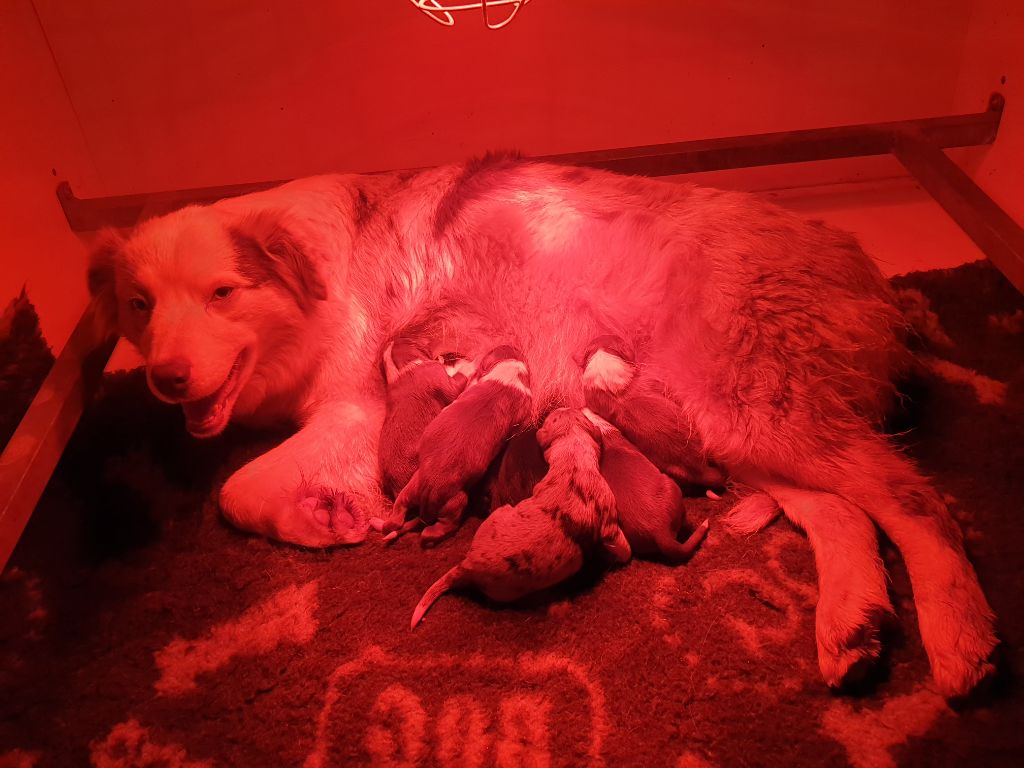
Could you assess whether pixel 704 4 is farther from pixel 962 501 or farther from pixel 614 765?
pixel 614 765

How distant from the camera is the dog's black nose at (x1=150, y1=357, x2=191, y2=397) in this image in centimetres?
Result: 182

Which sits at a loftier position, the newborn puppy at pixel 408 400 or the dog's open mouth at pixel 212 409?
the dog's open mouth at pixel 212 409

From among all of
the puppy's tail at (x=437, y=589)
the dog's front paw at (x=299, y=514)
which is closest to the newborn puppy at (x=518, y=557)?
the puppy's tail at (x=437, y=589)

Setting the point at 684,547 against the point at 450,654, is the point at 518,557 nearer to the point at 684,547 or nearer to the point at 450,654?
the point at 450,654

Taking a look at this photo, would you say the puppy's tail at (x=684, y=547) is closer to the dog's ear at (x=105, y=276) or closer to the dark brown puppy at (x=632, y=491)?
the dark brown puppy at (x=632, y=491)

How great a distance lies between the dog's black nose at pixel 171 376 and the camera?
5.96ft

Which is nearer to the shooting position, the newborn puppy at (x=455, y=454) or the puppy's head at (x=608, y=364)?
the newborn puppy at (x=455, y=454)

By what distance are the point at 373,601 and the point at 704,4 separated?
2493 mm

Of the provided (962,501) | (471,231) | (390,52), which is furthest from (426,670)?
(390,52)

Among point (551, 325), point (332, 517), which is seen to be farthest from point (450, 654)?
point (551, 325)

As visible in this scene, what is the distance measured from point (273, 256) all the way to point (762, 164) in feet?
6.05

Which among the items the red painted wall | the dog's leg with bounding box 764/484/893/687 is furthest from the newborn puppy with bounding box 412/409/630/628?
the red painted wall

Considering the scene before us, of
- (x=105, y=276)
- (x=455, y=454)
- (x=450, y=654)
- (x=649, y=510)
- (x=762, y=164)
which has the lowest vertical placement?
(x=450, y=654)

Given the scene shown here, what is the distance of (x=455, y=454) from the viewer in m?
1.89
